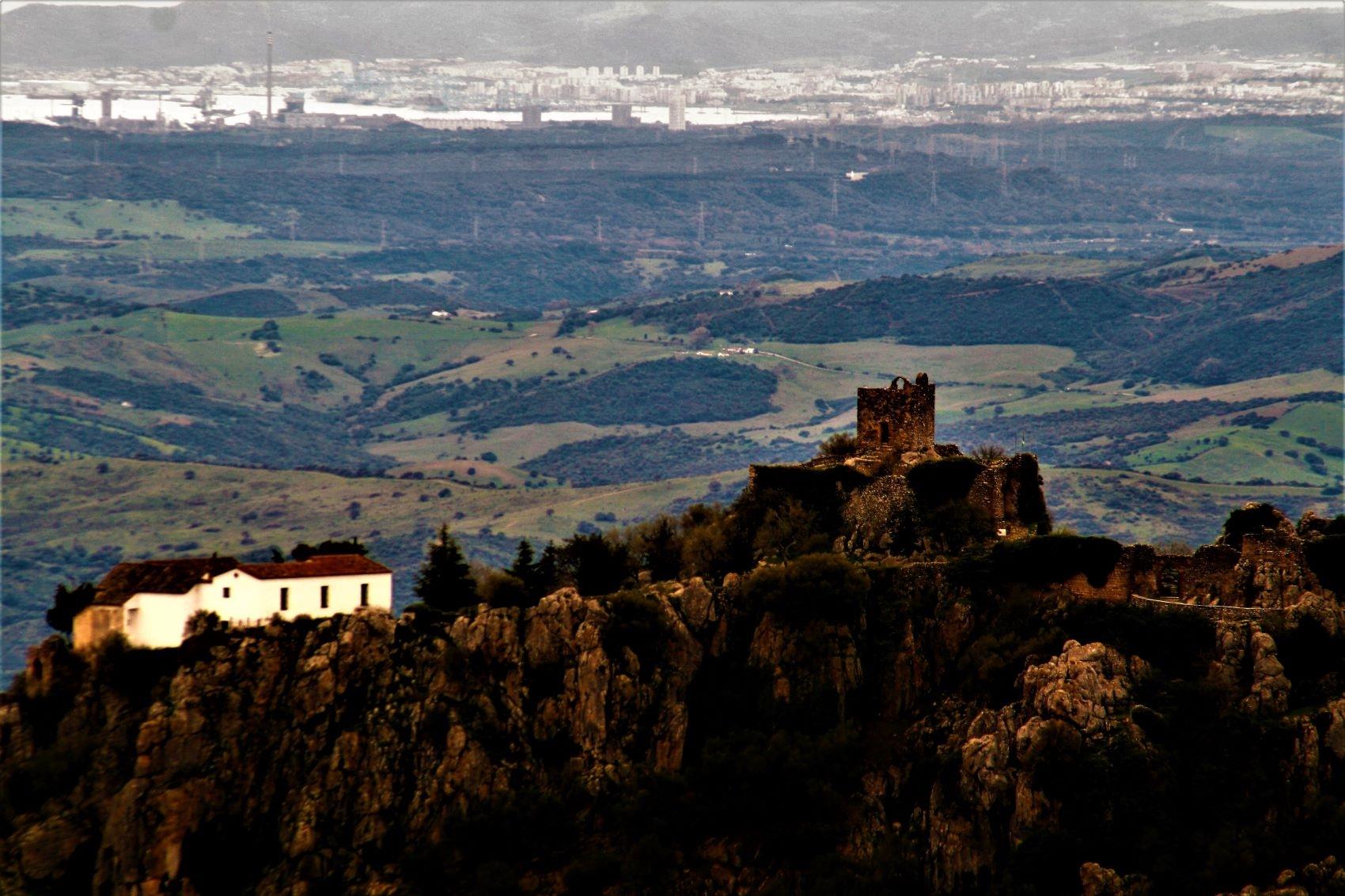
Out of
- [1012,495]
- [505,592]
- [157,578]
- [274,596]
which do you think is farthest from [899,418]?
[157,578]

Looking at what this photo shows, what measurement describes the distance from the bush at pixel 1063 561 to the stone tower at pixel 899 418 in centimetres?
957

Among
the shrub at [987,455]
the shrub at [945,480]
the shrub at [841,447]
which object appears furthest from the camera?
the shrub at [841,447]

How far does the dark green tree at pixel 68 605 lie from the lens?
83.3 meters

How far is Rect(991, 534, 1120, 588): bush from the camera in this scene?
82.8m

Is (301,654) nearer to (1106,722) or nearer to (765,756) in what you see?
(765,756)

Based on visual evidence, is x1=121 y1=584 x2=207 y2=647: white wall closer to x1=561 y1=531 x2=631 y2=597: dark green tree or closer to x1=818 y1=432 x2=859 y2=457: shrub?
x1=561 y1=531 x2=631 y2=597: dark green tree

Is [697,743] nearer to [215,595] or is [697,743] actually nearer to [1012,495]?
[215,595]

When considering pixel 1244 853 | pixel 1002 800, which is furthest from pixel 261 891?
pixel 1244 853

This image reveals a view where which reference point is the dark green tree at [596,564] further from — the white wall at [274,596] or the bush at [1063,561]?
the bush at [1063,561]

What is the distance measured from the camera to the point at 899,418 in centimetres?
9238

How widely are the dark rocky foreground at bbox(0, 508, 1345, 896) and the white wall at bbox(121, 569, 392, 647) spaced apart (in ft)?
2.10

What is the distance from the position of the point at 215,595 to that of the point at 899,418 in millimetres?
24015

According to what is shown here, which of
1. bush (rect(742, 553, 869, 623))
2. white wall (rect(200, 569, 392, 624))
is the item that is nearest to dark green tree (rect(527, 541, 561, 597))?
white wall (rect(200, 569, 392, 624))

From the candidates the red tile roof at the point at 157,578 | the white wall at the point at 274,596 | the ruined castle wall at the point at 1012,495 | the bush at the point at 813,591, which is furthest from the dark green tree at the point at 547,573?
the ruined castle wall at the point at 1012,495
